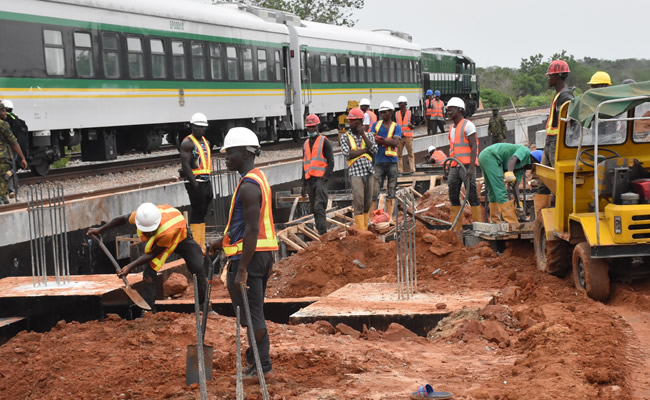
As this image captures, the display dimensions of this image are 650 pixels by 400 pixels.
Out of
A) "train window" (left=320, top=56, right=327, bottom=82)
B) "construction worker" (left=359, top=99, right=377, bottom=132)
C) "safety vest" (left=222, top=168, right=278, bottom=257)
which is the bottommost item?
"safety vest" (left=222, top=168, right=278, bottom=257)

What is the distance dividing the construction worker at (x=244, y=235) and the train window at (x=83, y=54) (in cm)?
1149

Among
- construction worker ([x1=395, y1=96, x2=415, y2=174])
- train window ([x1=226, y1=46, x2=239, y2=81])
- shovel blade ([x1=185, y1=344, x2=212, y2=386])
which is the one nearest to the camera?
shovel blade ([x1=185, y1=344, x2=212, y2=386])

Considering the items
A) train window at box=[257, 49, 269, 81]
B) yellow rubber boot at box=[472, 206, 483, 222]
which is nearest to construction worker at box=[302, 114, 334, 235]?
yellow rubber boot at box=[472, 206, 483, 222]

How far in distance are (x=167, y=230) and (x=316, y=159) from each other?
5210 mm

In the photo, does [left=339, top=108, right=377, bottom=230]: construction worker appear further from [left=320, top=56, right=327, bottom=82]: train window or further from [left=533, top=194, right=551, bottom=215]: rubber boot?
[left=320, top=56, right=327, bottom=82]: train window

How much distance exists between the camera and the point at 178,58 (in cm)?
2112

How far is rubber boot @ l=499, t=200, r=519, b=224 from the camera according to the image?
40.5 feet

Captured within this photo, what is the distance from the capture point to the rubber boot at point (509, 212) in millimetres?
12344

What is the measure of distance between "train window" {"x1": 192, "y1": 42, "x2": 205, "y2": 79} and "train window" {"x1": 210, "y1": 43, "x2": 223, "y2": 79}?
1.53 feet

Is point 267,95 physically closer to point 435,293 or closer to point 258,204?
point 435,293

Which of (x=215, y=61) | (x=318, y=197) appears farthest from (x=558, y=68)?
(x=215, y=61)

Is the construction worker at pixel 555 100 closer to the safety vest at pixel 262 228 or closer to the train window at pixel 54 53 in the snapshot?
the safety vest at pixel 262 228

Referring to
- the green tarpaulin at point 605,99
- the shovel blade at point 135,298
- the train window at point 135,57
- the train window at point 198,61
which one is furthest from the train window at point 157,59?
the green tarpaulin at point 605,99

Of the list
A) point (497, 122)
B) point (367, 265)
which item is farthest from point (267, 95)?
point (367, 265)
